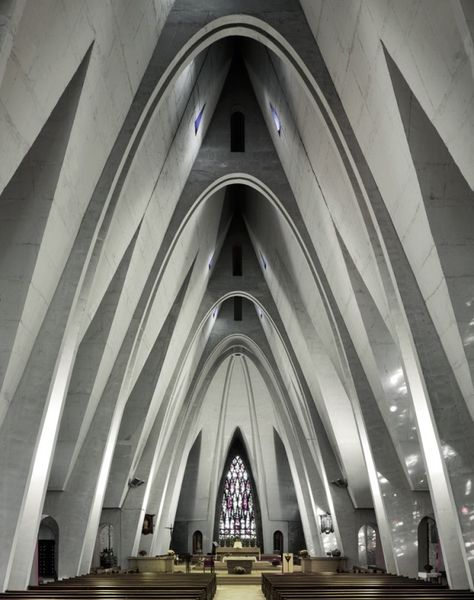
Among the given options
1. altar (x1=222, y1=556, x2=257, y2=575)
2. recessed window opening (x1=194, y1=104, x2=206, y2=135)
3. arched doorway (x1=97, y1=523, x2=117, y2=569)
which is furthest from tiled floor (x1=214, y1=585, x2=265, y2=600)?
recessed window opening (x1=194, y1=104, x2=206, y2=135)

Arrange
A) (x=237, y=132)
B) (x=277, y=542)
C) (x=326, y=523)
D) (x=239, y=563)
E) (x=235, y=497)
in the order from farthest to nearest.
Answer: (x=235, y=497)
(x=277, y=542)
(x=239, y=563)
(x=326, y=523)
(x=237, y=132)

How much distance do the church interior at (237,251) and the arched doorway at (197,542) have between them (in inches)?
436

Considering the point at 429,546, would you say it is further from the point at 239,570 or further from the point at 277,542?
the point at 277,542

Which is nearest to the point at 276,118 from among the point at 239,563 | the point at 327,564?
the point at 327,564

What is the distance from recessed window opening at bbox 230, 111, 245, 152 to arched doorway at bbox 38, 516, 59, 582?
34.5 feet

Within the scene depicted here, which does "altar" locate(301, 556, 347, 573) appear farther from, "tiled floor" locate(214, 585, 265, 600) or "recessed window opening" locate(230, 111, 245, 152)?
"recessed window opening" locate(230, 111, 245, 152)

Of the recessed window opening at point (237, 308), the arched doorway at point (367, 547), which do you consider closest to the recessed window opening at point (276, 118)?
the recessed window opening at point (237, 308)

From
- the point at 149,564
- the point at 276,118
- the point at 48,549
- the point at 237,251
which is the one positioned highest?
the point at 237,251

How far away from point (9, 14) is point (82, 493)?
475 inches

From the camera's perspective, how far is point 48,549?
1828 cm

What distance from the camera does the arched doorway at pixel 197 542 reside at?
3791cm

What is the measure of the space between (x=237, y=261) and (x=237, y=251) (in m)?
0.37

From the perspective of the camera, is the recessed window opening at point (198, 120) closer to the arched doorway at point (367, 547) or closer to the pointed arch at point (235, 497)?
the arched doorway at point (367, 547)

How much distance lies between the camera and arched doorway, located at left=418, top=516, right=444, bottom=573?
18359 mm
